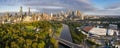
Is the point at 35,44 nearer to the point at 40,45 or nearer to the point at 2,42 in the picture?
the point at 40,45

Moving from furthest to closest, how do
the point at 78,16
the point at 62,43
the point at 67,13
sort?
the point at 67,13 < the point at 78,16 < the point at 62,43

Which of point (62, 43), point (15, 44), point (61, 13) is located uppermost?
point (15, 44)

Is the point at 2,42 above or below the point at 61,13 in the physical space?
above

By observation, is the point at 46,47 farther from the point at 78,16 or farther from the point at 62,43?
the point at 78,16

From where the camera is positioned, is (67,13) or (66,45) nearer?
(66,45)

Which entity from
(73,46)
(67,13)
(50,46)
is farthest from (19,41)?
(67,13)

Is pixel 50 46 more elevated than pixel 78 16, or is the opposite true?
pixel 50 46

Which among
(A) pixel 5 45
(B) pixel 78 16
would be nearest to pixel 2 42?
(A) pixel 5 45

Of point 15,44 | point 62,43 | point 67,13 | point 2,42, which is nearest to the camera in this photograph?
point 15,44

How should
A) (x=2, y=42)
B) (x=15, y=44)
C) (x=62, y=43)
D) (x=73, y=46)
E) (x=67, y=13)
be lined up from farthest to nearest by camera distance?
(x=67, y=13)
(x=62, y=43)
(x=73, y=46)
(x=2, y=42)
(x=15, y=44)
